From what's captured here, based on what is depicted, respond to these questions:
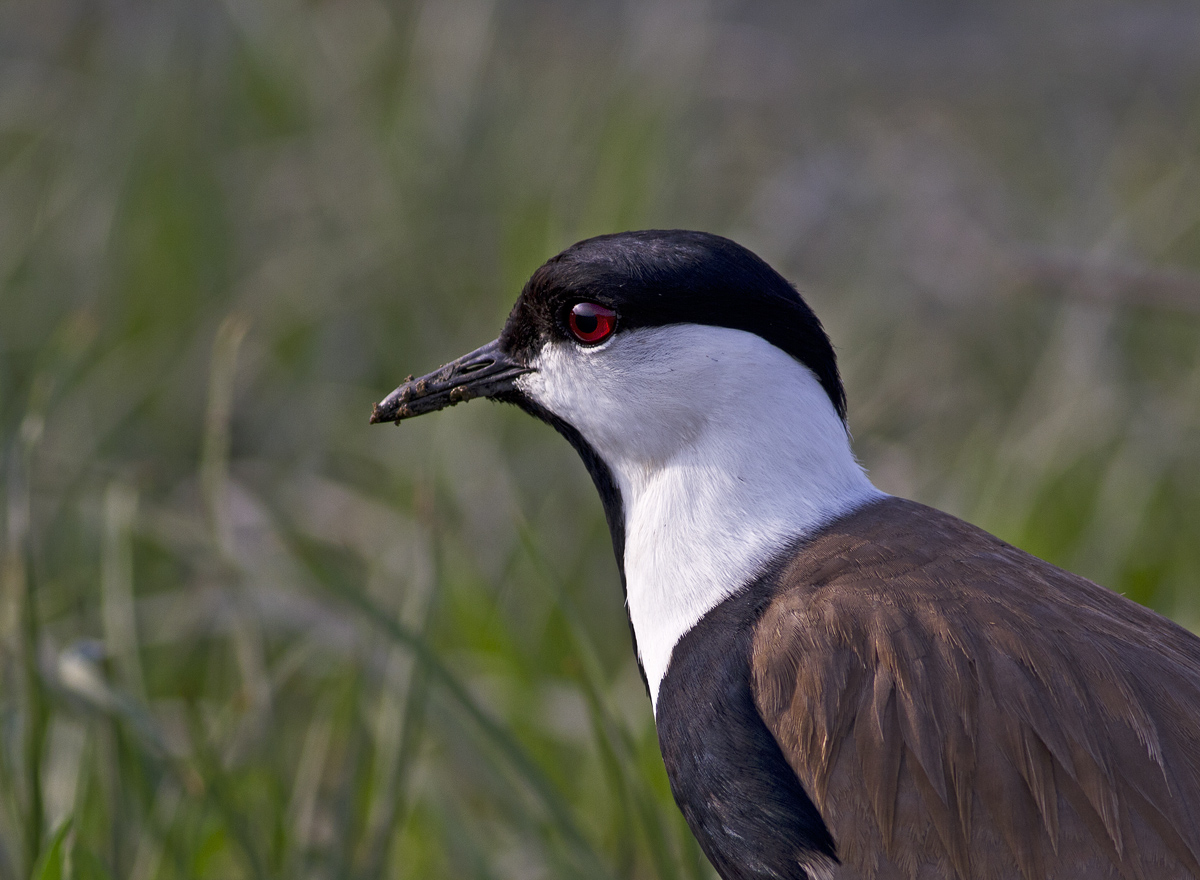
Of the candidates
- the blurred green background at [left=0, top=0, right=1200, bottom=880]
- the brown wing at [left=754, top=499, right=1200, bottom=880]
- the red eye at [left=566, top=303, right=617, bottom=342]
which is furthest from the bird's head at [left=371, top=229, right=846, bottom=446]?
the brown wing at [left=754, top=499, right=1200, bottom=880]

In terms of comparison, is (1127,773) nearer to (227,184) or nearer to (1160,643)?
(1160,643)

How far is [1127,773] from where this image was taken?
1944 millimetres

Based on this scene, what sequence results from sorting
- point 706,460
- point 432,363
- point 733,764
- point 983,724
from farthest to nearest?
point 432,363 < point 706,460 < point 733,764 < point 983,724

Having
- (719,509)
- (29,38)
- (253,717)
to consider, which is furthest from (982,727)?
(29,38)

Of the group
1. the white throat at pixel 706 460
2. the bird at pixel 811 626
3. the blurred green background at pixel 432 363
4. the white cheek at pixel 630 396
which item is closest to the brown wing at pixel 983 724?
the bird at pixel 811 626

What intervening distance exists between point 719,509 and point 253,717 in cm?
133

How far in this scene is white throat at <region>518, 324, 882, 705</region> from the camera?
240 cm

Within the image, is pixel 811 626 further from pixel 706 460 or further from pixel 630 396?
pixel 630 396

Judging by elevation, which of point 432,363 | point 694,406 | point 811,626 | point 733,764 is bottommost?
point 733,764

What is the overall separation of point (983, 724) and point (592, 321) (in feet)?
3.61

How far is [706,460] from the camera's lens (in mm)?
2482

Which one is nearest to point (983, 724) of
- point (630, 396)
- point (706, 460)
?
point (706, 460)

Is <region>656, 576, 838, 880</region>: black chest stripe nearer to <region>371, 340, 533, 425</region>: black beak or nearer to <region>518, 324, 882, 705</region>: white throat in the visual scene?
<region>518, 324, 882, 705</region>: white throat

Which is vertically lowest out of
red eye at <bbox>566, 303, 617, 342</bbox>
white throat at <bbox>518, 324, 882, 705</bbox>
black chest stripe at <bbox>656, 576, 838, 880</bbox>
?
black chest stripe at <bbox>656, 576, 838, 880</bbox>
